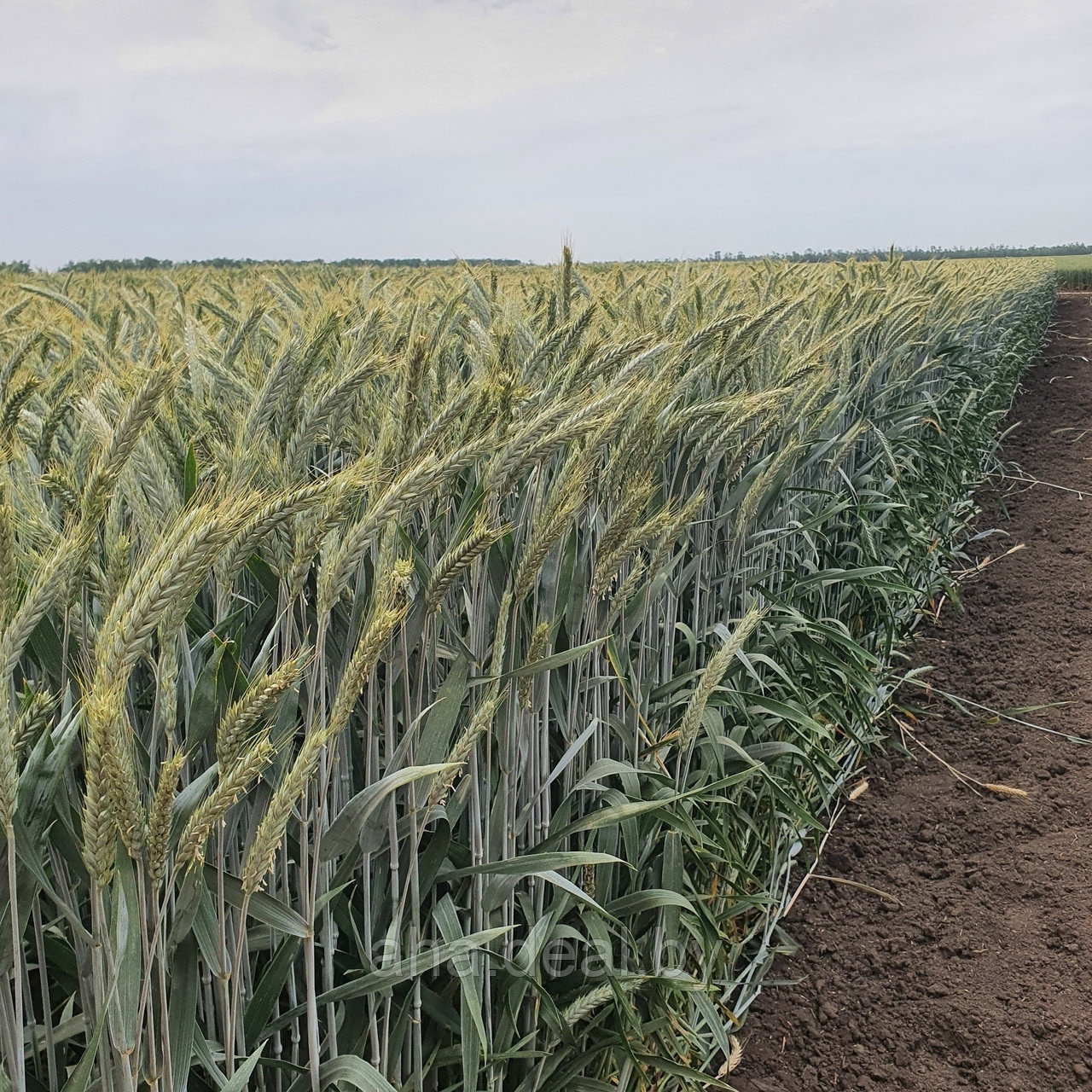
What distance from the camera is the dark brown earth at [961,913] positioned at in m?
2.21

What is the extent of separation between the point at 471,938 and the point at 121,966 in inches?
20.9

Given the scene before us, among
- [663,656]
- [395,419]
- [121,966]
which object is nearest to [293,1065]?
[121,966]

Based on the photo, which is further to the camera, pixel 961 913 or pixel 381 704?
pixel 961 913

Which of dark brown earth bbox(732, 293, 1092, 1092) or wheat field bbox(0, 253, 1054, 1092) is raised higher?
wheat field bbox(0, 253, 1054, 1092)

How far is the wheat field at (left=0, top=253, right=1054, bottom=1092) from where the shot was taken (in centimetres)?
85

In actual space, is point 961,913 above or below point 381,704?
below

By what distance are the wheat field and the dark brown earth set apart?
0.20 metres

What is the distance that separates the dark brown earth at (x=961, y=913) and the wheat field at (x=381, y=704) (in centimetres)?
20

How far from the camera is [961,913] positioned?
8.87 ft

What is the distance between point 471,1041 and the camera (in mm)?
1347

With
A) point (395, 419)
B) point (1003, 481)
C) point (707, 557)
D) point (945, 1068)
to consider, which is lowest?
A: point (945, 1068)

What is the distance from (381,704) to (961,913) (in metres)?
2.00

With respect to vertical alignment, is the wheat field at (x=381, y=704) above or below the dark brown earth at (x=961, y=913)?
above

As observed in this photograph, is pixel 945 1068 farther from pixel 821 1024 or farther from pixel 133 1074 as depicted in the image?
pixel 133 1074
